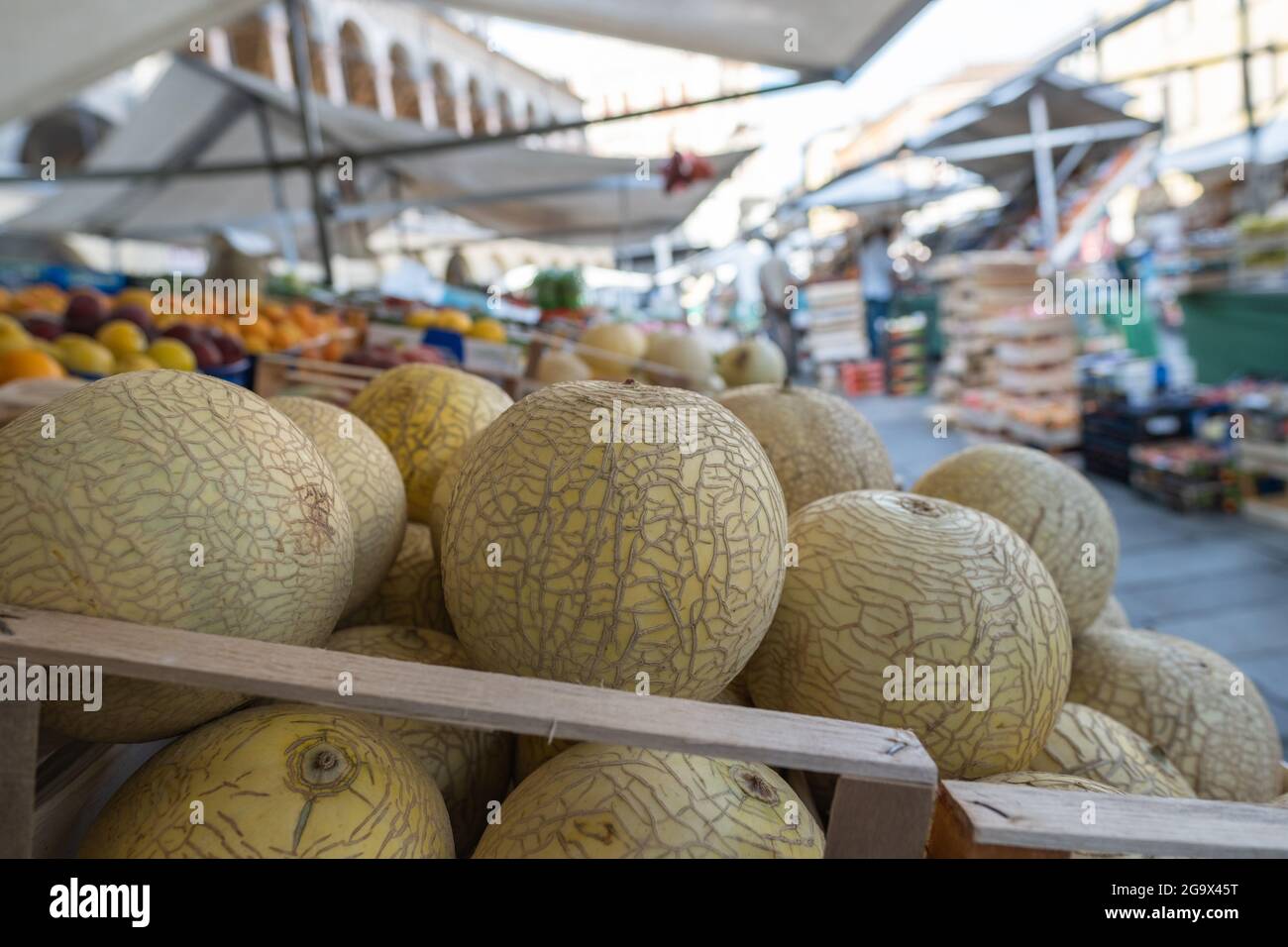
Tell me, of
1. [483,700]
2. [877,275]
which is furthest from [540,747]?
[877,275]

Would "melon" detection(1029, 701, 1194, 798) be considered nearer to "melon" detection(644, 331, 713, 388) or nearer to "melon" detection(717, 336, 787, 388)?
"melon" detection(717, 336, 787, 388)

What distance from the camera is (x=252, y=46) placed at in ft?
28.3

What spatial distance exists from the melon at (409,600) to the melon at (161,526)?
0.39 meters

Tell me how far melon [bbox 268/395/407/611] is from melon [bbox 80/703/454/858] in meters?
0.32

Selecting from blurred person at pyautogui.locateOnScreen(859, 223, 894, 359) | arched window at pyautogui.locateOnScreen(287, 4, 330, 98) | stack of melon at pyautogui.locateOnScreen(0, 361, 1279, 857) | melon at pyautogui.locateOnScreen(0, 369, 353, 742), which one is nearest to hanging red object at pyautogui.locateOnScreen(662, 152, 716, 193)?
arched window at pyautogui.locateOnScreen(287, 4, 330, 98)

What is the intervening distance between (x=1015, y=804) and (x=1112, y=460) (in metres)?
7.29

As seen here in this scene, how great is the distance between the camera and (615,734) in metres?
0.73

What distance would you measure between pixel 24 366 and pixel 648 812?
81.8 inches

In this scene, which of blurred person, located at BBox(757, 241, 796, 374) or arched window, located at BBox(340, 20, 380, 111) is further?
blurred person, located at BBox(757, 241, 796, 374)

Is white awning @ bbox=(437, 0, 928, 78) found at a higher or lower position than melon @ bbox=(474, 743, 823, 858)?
higher

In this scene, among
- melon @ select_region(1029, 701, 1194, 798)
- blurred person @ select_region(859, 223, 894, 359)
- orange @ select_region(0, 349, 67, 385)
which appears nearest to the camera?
melon @ select_region(1029, 701, 1194, 798)

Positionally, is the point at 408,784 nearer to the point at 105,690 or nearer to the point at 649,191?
the point at 105,690

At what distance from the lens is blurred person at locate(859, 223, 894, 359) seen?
47.0 feet

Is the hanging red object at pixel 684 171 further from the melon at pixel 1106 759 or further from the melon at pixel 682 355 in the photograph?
the melon at pixel 1106 759
